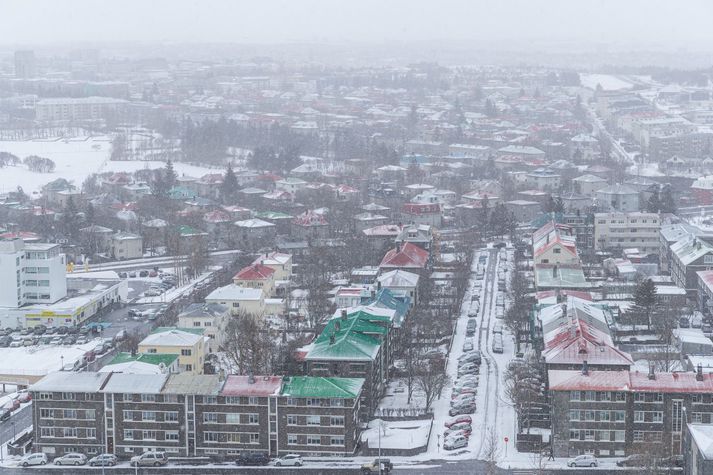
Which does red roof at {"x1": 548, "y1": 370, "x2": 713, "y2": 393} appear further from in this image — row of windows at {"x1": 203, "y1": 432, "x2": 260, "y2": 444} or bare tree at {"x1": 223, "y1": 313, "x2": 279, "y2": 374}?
bare tree at {"x1": 223, "y1": 313, "x2": 279, "y2": 374}

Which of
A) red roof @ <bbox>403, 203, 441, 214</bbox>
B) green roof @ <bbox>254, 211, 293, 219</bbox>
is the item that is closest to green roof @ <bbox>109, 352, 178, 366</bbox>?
green roof @ <bbox>254, 211, 293, 219</bbox>

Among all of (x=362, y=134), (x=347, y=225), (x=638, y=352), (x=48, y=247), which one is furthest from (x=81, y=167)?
(x=638, y=352)

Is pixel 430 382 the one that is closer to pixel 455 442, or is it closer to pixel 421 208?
pixel 455 442

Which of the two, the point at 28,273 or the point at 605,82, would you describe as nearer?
the point at 28,273

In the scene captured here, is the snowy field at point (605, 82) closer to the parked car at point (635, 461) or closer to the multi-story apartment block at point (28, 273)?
the multi-story apartment block at point (28, 273)

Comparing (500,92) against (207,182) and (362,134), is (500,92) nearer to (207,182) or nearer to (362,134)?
(362,134)

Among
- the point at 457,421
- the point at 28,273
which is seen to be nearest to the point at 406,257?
the point at 28,273

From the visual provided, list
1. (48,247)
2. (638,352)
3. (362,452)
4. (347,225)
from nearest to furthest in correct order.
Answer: (362,452) < (638,352) < (48,247) < (347,225)
